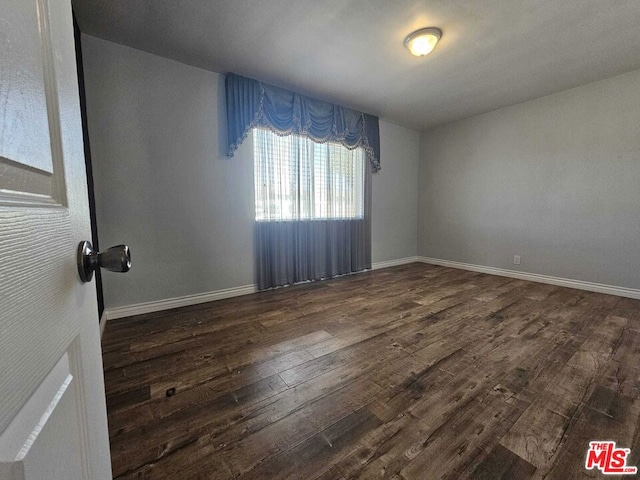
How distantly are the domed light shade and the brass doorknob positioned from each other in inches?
100

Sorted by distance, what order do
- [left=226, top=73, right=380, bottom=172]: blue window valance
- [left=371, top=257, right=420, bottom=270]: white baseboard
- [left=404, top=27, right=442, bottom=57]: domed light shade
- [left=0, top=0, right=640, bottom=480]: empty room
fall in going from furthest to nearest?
1. [left=371, top=257, right=420, bottom=270]: white baseboard
2. [left=226, top=73, right=380, bottom=172]: blue window valance
3. [left=404, top=27, right=442, bottom=57]: domed light shade
4. [left=0, top=0, right=640, bottom=480]: empty room

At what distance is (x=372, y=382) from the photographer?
4.65ft

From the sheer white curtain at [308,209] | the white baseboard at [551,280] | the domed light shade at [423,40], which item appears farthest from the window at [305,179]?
the white baseboard at [551,280]

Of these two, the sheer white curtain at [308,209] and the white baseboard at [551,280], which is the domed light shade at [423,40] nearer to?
the sheer white curtain at [308,209]

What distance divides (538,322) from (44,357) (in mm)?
2892

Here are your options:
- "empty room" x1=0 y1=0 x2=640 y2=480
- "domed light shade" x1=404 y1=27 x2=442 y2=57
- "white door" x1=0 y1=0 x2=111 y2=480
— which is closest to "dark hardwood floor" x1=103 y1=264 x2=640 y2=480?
"empty room" x1=0 y1=0 x2=640 y2=480

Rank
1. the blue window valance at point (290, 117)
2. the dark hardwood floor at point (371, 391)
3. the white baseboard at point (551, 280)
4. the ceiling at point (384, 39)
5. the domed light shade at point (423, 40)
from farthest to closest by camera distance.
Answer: the white baseboard at point (551, 280), the blue window valance at point (290, 117), the domed light shade at point (423, 40), the ceiling at point (384, 39), the dark hardwood floor at point (371, 391)

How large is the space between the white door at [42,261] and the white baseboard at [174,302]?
228 centimetres

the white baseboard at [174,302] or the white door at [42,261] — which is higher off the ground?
the white door at [42,261]

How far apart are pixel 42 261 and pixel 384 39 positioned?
263cm

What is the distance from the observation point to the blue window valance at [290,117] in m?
2.69

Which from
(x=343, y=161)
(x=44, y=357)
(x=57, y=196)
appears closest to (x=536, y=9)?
(x=343, y=161)

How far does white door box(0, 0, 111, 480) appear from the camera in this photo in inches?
9.5

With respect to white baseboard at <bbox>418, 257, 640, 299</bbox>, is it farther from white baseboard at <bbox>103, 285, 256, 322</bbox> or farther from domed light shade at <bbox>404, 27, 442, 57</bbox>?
white baseboard at <bbox>103, 285, 256, 322</bbox>
